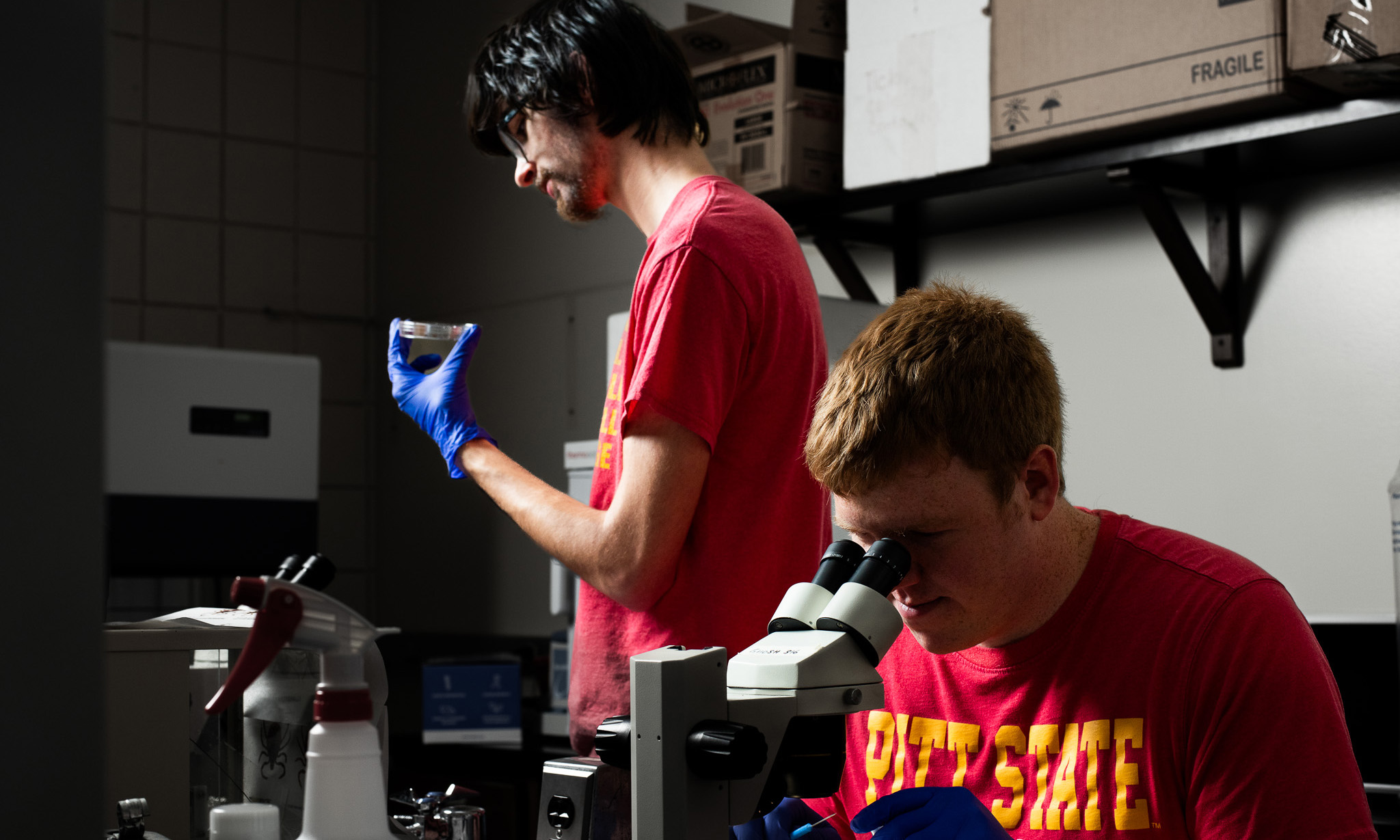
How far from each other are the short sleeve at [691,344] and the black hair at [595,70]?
0.28m

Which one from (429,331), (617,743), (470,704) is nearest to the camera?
(617,743)

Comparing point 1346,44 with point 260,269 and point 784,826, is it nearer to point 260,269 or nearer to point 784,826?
point 784,826

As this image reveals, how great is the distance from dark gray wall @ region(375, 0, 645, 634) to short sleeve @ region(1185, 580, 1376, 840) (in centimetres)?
255

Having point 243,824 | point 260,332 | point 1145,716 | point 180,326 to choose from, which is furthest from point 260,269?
point 1145,716

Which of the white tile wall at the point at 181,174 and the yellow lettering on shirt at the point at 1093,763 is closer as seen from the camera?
the yellow lettering on shirt at the point at 1093,763

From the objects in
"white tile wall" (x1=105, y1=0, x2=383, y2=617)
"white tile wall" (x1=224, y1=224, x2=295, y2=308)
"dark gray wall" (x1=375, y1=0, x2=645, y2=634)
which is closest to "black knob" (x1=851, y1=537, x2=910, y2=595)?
"dark gray wall" (x1=375, y1=0, x2=645, y2=634)

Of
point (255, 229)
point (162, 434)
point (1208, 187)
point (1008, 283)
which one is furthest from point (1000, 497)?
point (255, 229)

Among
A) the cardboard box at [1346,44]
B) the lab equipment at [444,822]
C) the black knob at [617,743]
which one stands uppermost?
the cardboard box at [1346,44]

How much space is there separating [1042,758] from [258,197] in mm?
3657

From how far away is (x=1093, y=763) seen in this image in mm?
1024

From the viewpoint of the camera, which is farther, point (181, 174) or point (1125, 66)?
point (181, 174)

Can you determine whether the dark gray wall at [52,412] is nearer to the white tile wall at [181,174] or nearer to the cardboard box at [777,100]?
the cardboard box at [777,100]

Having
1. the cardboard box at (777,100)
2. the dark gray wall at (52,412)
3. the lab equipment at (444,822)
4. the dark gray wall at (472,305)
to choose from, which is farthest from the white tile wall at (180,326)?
the dark gray wall at (52,412)

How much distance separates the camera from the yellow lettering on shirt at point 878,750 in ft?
3.82
